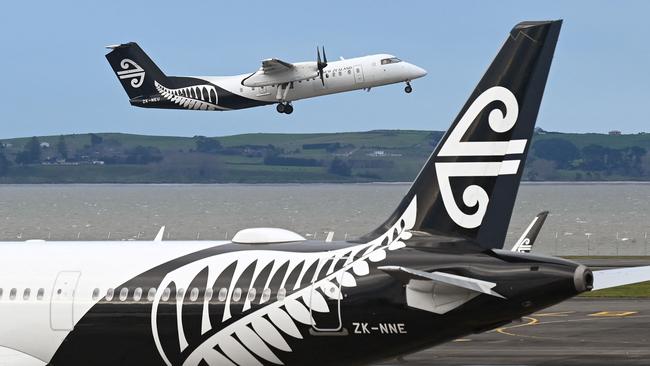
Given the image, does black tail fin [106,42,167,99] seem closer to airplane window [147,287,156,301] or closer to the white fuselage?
the white fuselage

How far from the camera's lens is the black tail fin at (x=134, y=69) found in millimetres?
102000

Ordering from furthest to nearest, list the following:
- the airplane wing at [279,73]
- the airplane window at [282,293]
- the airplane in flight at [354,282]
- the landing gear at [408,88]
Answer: the landing gear at [408,88], the airplane wing at [279,73], the airplane window at [282,293], the airplane in flight at [354,282]

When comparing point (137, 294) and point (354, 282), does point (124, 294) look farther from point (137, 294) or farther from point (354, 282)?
point (354, 282)

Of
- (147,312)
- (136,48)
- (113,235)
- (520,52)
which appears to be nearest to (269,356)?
(147,312)

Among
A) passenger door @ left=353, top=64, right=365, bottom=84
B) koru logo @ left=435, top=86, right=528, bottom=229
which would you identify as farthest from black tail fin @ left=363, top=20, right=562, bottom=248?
passenger door @ left=353, top=64, right=365, bottom=84

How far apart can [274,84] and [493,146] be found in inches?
2919

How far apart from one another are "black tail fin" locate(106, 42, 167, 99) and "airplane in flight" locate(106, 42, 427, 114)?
143 centimetres

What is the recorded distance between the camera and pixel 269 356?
24.1 metres

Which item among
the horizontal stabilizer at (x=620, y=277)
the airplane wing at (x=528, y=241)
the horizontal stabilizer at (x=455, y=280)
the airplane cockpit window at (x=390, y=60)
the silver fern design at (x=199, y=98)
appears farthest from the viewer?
the airplane cockpit window at (x=390, y=60)

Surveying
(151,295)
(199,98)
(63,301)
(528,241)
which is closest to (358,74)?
(199,98)

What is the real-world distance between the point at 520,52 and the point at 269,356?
6.75m

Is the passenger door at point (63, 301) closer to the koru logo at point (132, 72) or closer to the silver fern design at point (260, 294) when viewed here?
the silver fern design at point (260, 294)

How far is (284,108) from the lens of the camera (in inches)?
3642

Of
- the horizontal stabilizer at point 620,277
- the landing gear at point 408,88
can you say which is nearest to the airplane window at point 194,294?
the horizontal stabilizer at point 620,277
